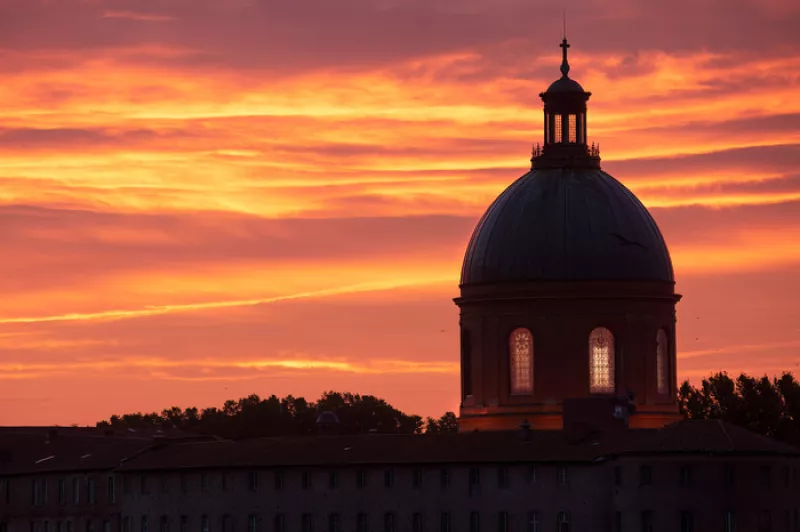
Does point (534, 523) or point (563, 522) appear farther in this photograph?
point (534, 523)

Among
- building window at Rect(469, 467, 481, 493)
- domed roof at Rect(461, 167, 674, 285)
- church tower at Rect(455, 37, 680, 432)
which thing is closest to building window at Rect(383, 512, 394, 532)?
building window at Rect(469, 467, 481, 493)

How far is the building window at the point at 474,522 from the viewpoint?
406ft

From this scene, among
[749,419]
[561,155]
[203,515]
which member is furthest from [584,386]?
[749,419]

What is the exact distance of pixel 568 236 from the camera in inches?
5153

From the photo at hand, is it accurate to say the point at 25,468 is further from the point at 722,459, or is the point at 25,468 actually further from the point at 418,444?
the point at 722,459

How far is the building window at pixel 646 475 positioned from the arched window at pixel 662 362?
13162 millimetres

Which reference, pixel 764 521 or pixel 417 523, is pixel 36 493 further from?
pixel 764 521

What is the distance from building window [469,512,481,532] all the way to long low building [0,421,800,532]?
9cm

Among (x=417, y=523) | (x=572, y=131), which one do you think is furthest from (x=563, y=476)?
(x=572, y=131)

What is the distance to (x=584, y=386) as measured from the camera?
130m

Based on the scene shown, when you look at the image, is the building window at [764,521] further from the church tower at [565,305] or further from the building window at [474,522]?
the building window at [474,522]

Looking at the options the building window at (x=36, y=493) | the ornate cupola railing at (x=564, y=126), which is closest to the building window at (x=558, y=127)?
the ornate cupola railing at (x=564, y=126)

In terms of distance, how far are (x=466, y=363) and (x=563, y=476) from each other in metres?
13.2

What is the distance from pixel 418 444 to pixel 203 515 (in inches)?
483
